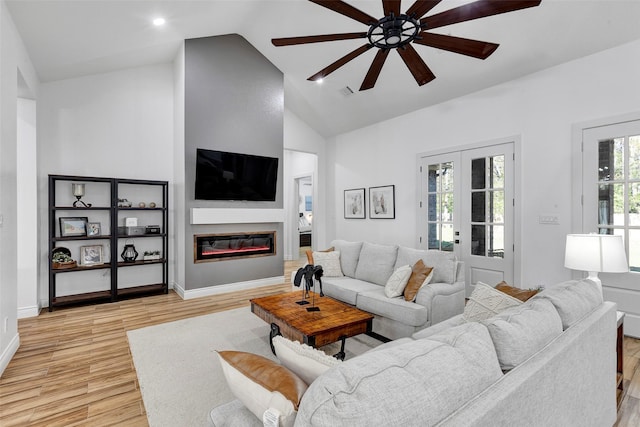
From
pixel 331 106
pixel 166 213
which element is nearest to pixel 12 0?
pixel 166 213

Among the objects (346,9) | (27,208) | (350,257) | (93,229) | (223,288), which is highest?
(346,9)

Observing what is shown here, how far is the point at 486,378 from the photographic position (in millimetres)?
1016

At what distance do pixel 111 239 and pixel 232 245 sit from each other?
1.68 m

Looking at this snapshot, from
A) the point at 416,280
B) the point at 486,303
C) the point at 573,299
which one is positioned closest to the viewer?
the point at 573,299

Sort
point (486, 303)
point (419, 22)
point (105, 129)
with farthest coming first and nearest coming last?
point (105, 129), point (419, 22), point (486, 303)

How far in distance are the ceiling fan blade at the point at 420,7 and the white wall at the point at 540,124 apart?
2.57 meters

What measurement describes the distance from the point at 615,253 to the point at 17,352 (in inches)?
200

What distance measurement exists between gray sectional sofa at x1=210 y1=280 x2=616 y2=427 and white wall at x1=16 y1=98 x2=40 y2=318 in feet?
13.8

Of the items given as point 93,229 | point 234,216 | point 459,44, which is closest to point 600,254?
point 459,44

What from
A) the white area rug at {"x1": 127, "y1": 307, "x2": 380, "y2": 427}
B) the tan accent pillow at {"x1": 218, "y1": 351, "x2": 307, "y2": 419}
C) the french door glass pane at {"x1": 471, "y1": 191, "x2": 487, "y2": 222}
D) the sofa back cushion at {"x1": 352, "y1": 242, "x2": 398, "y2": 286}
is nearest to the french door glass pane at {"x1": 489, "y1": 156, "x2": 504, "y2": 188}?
the french door glass pane at {"x1": 471, "y1": 191, "x2": 487, "y2": 222}

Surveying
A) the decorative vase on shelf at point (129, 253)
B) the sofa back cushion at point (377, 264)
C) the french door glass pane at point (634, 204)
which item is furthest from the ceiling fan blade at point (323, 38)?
the decorative vase on shelf at point (129, 253)

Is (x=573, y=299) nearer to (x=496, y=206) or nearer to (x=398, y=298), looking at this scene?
(x=398, y=298)

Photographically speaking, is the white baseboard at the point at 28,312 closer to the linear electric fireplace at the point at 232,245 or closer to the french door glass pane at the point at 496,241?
the linear electric fireplace at the point at 232,245

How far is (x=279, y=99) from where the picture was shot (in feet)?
18.5
